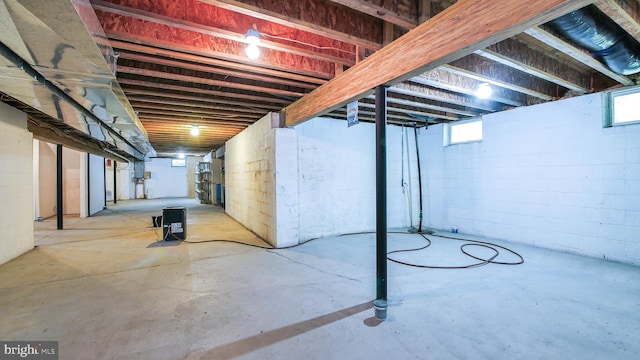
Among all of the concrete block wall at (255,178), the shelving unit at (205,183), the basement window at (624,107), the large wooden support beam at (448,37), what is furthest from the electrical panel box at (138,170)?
the basement window at (624,107)

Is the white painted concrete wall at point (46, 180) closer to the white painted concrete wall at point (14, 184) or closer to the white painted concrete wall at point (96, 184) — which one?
the white painted concrete wall at point (96, 184)

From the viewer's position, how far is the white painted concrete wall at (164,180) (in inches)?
582

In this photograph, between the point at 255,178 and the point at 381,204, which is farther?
the point at 255,178

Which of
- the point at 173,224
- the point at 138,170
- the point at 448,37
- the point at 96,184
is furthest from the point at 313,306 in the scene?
the point at 138,170

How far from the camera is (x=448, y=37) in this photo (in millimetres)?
1721

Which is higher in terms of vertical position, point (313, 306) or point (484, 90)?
point (484, 90)

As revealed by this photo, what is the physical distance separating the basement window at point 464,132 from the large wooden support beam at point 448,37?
363 centimetres

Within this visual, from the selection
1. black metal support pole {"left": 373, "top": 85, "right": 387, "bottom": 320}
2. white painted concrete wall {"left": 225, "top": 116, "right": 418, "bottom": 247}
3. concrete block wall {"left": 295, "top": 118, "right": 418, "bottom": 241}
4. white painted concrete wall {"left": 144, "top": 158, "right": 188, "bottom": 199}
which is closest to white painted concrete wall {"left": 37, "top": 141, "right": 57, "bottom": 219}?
white painted concrete wall {"left": 225, "top": 116, "right": 418, "bottom": 247}

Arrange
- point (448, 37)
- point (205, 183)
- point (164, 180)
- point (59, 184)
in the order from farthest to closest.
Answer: point (164, 180), point (205, 183), point (59, 184), point (448, 37)

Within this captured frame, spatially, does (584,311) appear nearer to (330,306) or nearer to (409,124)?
(330,306)

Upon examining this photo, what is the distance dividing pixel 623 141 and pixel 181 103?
6026 millimetres

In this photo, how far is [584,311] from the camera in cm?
220

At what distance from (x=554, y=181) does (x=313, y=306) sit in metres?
4.11

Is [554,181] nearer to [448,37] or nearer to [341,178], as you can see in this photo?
[341,178]
